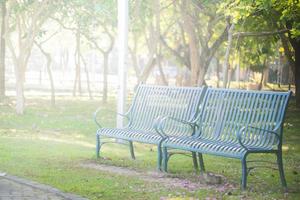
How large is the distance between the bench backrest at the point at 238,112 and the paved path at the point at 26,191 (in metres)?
2.46

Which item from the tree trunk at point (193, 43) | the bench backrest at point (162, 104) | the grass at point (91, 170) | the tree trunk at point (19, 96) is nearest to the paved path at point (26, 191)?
the grass at point (91, 170)

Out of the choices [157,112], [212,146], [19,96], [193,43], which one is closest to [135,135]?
[157,112]

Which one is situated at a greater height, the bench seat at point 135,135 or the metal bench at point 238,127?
the metal bench at point 238,127

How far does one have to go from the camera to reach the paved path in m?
6.70

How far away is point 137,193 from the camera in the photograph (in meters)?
7.07

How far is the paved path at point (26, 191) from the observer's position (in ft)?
22.0

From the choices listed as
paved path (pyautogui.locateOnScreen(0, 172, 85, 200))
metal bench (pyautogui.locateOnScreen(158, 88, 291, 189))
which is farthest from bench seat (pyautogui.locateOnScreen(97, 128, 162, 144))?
paved path (pyautogui.locateOnScreen(0, 172, 85, 200))

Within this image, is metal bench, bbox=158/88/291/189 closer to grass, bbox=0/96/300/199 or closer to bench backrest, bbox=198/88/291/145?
bench backrest, bbox=198/88/291/145

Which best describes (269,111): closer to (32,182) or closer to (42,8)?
(32,182)

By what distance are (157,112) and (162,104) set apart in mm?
155

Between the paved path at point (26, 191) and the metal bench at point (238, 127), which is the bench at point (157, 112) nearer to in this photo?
the metal bench at point (238, 127)

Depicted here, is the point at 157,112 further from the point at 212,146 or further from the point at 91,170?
the point at 212,146

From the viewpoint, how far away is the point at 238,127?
8094mm

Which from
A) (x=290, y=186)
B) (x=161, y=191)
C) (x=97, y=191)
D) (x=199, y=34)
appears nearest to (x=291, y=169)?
(x=290, y=186)
